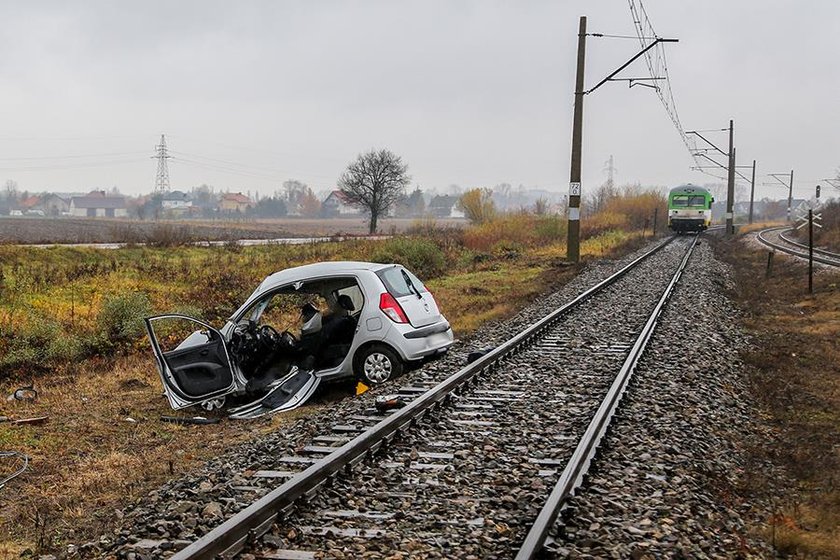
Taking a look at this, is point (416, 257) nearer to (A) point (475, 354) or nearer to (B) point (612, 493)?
(A) point (475, 354)

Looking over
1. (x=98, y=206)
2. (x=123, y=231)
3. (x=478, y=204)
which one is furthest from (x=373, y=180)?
(x=98, y=206)

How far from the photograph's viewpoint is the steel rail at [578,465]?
15.5ft

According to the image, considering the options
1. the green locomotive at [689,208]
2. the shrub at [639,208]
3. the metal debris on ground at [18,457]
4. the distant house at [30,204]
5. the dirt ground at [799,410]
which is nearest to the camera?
the dirt ground at [799,410]

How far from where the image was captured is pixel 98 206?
159250 mm

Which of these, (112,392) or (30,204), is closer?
(112,392)

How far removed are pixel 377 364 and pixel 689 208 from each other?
4802 cm

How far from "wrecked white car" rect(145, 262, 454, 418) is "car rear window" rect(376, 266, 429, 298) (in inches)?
0.8

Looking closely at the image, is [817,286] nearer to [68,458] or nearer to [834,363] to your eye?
[834,363]

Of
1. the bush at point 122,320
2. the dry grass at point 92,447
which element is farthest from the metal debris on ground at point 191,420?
the bush at point 122,320

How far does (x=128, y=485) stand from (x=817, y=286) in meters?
20.1

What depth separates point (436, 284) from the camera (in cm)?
2509

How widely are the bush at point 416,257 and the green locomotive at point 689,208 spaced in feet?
98.2

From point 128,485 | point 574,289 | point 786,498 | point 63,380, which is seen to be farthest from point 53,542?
point 574,289

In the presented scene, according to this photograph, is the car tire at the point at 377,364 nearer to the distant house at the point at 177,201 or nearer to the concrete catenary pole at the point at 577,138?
the concrete catenary pole at the point at 577,138
